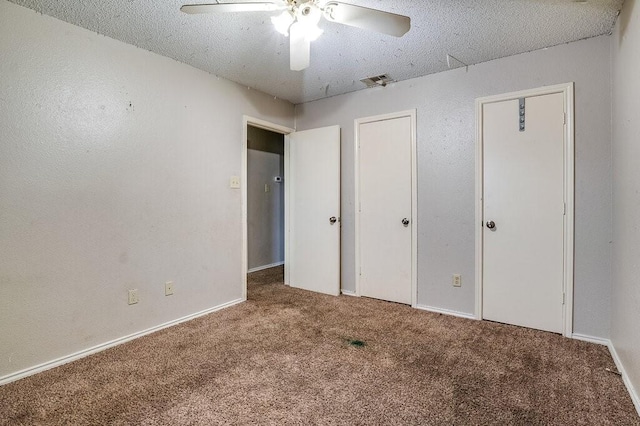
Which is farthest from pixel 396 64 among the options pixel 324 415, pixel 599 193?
pixel 324 415

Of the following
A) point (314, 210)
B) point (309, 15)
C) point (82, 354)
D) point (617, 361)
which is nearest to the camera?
point (309, 15)

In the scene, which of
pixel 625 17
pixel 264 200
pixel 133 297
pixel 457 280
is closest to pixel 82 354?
pixel 133 297

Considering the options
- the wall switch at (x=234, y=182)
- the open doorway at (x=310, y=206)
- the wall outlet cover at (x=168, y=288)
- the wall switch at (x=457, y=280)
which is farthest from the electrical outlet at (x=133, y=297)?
the wall switch at (x=457, y=280)

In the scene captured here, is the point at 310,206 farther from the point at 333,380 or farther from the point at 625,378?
the point at 625,378

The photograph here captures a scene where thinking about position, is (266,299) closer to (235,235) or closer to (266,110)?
(235,235)

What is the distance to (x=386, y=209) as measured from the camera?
11.0 feet

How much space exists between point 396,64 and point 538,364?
256 cm

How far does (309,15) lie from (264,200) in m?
3.58

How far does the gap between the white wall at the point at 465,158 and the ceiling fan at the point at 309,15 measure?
4.81 feet

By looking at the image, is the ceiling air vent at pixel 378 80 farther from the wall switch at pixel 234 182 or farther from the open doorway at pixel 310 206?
the wall switch at pixel 234 182

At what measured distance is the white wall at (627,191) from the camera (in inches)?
67.0

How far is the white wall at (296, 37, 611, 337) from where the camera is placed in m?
2.36

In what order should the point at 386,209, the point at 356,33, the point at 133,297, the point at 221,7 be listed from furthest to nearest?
the point at 386,209 < the point at 133,297 < the point at 356,33 < the point at 221,7

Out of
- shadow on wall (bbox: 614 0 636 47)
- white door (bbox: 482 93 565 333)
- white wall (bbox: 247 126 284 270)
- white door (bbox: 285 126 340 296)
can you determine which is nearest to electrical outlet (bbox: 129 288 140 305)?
white door (bbox: 285 126 340 296)
